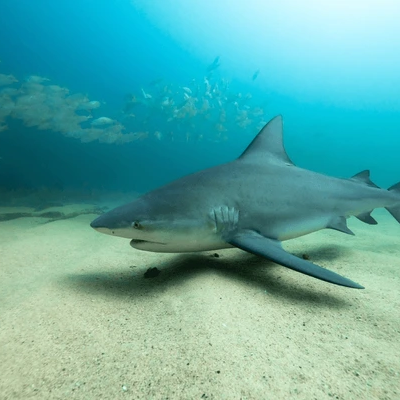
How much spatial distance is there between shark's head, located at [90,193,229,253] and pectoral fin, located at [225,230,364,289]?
28 centimetres

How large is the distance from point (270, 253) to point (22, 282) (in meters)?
2.52

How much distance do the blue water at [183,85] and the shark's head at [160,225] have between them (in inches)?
862

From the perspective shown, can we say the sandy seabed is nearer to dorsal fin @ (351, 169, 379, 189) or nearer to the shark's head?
the shark's head

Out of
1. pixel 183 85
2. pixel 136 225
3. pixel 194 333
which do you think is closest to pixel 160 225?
pixel 136 225

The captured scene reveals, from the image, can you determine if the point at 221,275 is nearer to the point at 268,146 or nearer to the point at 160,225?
the point at 160,225

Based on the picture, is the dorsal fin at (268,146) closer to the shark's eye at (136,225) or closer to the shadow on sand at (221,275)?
the shadow on sand at (221,275)

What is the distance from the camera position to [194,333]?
1602mm

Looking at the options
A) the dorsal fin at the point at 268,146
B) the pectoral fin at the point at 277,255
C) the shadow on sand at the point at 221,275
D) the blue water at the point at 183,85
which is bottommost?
the shadow on sand at the point at 221,275

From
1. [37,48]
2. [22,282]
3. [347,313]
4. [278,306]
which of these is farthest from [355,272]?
[37,48]

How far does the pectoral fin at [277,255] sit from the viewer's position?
2066 mm

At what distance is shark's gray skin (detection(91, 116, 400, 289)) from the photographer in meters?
2.41

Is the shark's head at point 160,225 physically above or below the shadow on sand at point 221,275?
above

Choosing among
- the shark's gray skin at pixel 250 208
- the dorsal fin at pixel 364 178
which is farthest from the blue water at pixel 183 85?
the shark's gray skin at pixel 250 208

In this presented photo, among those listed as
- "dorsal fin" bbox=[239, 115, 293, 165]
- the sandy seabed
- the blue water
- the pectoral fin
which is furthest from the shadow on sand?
the blue water
